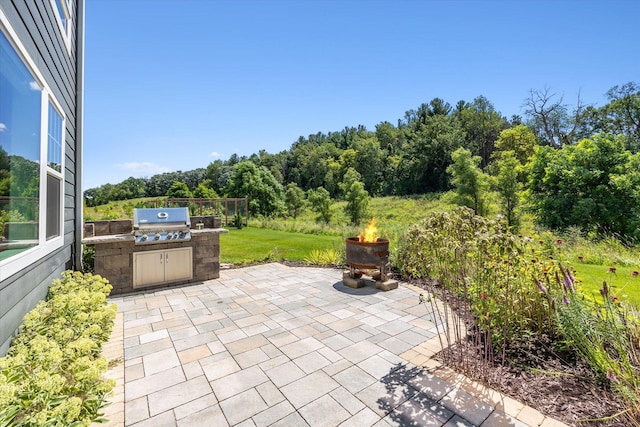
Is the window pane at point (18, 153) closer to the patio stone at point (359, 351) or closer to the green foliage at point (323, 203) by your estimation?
the patio stone at point (359, 351)

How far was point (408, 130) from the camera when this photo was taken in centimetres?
3878

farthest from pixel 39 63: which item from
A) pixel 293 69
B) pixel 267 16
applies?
pixel 293 69

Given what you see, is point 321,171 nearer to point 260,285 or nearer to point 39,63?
point 260,285

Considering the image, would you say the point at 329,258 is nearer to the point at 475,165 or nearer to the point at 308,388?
the point at 308,388

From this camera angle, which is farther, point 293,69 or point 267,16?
point 293,69

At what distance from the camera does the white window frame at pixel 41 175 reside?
72.1 inches

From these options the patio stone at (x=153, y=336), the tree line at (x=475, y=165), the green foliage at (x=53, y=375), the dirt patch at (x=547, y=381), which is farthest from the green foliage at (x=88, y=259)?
the tree line at (x=475, y=165)

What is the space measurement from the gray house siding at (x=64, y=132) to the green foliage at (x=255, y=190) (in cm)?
1969

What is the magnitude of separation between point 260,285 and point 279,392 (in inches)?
122

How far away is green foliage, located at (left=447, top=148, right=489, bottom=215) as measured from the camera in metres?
14.5

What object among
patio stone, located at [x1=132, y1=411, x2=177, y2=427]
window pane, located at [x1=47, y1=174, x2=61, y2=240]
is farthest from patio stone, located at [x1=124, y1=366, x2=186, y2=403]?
window pane, located at [x1=47, y1=174, x2=61, y2=240]

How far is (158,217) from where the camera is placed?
518 cm

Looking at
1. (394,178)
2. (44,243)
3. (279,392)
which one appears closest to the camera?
(279,392)

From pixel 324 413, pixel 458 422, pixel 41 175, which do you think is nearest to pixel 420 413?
pixel 458 422
